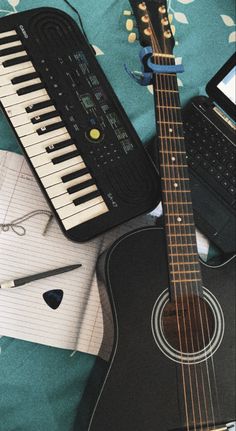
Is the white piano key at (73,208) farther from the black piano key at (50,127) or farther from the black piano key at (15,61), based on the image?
the black piano key at (15,61)

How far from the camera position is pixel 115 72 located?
1.00 m

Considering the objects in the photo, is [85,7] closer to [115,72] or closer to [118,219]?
[115,72]

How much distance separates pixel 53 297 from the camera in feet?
2.82

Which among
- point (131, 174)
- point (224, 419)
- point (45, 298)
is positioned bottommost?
point (224, 419)

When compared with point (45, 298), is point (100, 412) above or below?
below

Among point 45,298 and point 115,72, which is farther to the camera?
point 115,72

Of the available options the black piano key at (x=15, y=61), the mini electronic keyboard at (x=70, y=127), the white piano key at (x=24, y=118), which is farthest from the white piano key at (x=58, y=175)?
the black piano key at (x=15, y=61)

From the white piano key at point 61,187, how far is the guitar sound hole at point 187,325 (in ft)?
0.84

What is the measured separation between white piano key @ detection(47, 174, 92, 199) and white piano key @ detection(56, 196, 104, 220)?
0.03 metres

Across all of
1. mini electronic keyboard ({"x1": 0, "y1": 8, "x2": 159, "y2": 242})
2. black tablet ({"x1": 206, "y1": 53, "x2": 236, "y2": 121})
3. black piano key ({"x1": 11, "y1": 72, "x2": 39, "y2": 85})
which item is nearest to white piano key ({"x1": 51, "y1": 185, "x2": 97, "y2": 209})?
mini electronic keyboard ({"x1": 0, "y1": 8, "x2": 159, "y2": 242})

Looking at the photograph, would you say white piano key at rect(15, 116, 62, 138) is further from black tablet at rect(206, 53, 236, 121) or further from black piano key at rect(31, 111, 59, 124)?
black tablet at rect(206, 53, 236, 121)

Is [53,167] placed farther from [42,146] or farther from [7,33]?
[7,33]

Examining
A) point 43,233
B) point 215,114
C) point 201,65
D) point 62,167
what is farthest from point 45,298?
A: point 201,65

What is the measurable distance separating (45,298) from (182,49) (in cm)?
59
